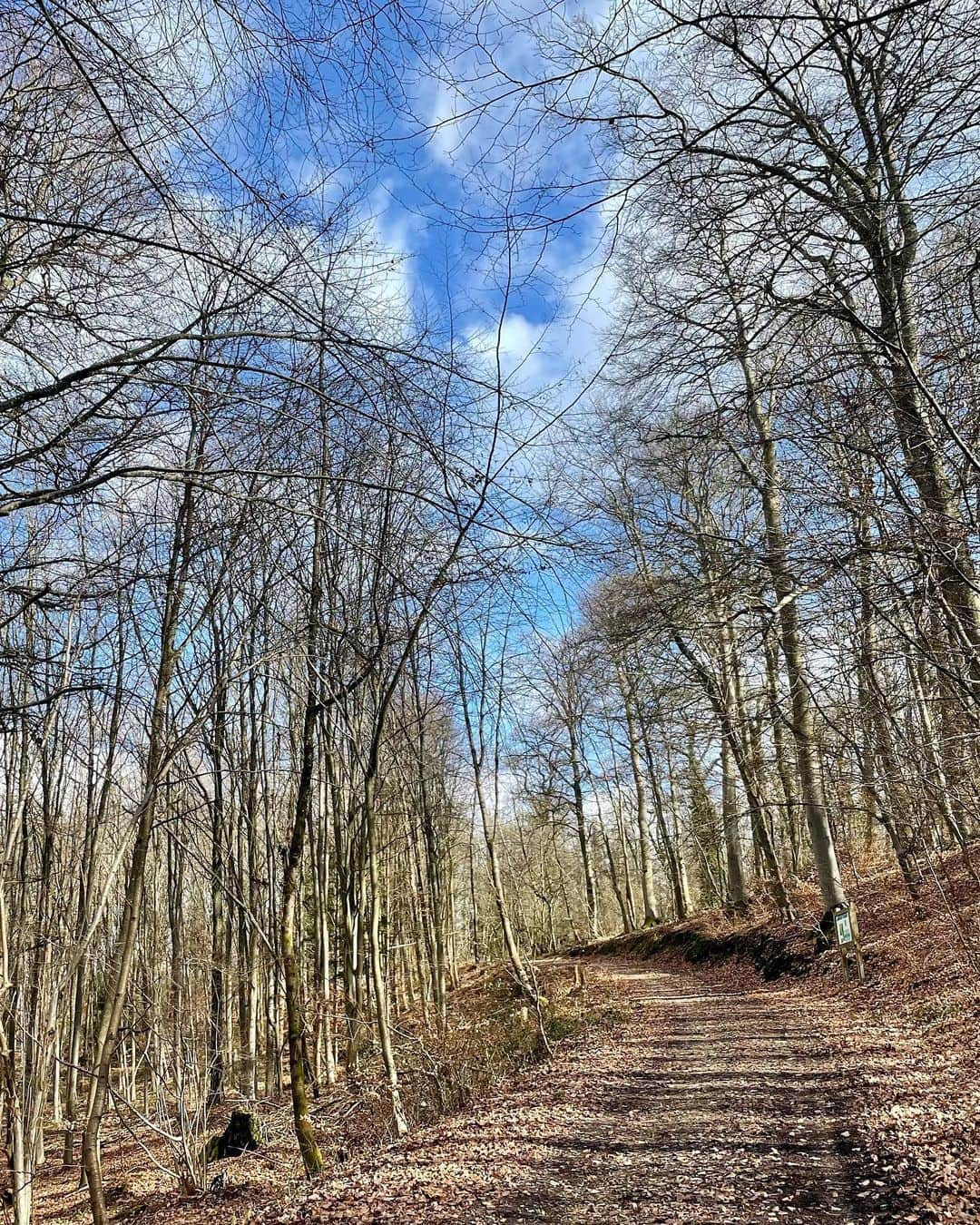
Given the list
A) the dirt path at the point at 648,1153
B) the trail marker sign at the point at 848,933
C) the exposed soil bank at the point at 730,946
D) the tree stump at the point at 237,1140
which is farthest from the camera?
the exposed soil bank at the point at 730,946

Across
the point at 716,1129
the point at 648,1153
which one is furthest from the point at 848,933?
the point at 648,1153

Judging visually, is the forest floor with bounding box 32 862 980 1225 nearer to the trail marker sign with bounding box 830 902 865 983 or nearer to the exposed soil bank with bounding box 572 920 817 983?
the trail marker sign with bounding box 830 902 865 983

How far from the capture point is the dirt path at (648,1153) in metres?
Result: 4.13

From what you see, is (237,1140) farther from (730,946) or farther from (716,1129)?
(730,946)

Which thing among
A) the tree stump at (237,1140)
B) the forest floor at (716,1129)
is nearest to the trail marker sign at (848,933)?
the forest floor at (716,1129)

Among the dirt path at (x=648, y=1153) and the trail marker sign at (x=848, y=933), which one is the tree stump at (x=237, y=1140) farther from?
the trail marker sign at (x=848, y=933)

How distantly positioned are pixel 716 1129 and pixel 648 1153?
0.58m

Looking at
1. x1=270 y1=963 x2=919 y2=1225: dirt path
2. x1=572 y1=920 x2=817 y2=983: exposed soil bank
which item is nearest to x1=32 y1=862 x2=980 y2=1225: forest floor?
x1=270 y1=963 x2=919 y2=1225: dirt path

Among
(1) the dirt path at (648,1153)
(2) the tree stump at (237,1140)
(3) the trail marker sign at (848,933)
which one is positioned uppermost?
(3) the trail marker sign at (848,933)

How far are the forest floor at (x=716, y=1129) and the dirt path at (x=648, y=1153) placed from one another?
0.06 feet

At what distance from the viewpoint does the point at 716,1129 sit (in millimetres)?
5277

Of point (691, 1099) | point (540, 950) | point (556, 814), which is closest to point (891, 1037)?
point (691, 1099)

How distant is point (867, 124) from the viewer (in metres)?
4.81

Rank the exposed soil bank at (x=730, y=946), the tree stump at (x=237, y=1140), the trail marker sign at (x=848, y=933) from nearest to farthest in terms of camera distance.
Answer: the tree stump at (x=237, y=1140), the trail marker sign at (x=848, y=933), the exposed soil bank at (x=730, y=946)
